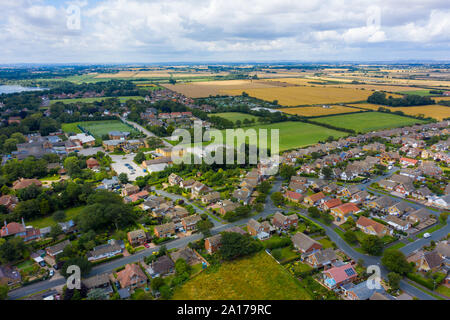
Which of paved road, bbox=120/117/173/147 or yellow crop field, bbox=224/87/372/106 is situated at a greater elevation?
yellow crop field, bbox=224/87/372/106

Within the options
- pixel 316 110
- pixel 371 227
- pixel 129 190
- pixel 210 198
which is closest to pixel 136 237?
pixel 210 198

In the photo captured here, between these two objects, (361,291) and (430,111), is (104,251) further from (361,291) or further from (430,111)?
(430,111)

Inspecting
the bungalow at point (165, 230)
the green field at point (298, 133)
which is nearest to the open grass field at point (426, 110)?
the green field at point (298, 133)

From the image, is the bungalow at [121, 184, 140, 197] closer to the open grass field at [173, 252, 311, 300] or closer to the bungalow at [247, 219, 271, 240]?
the bungalow at [247, 219, 271, 240]

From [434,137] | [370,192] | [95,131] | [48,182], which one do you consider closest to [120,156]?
[48,182]

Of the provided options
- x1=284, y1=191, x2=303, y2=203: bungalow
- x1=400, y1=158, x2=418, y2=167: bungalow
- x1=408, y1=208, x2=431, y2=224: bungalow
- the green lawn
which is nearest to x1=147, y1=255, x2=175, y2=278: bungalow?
the green lawn

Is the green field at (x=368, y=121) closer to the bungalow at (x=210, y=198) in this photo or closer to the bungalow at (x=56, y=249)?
the bungalow at (x=210, y=198)
